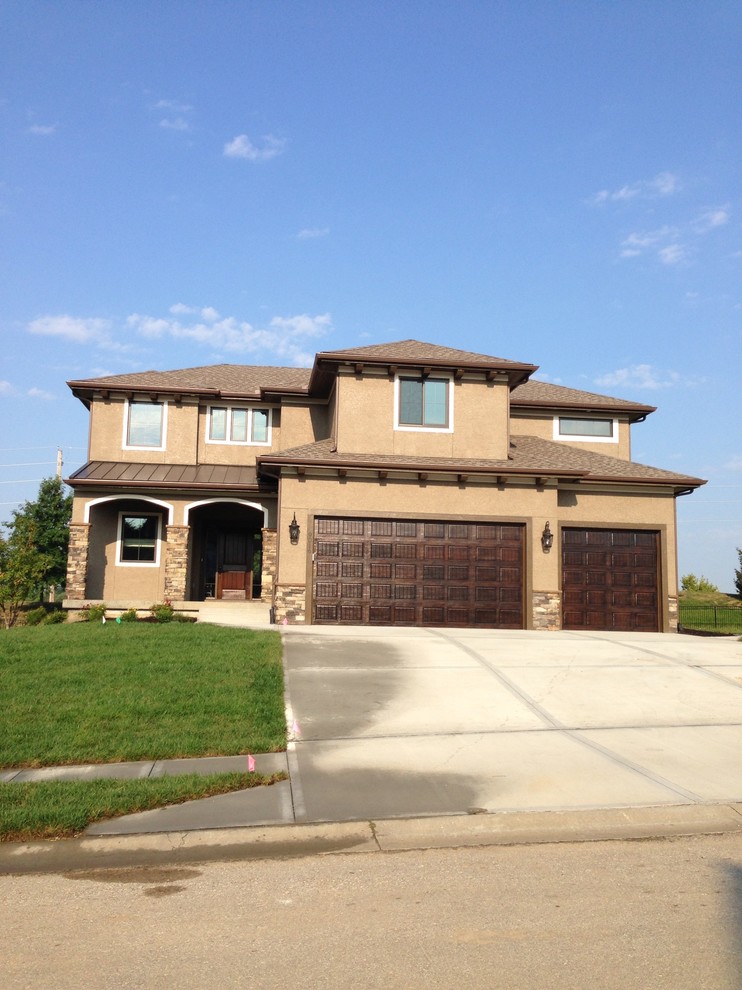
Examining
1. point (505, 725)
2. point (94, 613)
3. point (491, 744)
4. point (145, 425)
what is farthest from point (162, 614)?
point (491, 744)

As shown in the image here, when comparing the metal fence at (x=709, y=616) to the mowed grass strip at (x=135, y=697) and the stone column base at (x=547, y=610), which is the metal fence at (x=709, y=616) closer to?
the stone column base at (x=547, y=610)

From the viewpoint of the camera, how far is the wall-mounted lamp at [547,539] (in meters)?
19.3

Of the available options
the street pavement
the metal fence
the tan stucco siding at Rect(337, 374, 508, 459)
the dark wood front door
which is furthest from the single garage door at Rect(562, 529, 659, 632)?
the dark wood front door

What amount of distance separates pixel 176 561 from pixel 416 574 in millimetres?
7706

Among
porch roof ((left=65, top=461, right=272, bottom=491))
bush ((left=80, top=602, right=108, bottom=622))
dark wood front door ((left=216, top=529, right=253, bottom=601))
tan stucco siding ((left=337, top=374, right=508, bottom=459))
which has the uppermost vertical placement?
tan stucco siding ((left=337, top=374, right=508, bottom=459))

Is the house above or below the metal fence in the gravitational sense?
above

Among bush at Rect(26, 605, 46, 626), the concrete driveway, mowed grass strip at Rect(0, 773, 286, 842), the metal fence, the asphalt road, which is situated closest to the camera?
the asphalt road

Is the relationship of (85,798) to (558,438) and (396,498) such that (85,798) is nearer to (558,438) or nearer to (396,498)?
(396,498)

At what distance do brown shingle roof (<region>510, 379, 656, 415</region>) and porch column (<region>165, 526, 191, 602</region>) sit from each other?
404 inches

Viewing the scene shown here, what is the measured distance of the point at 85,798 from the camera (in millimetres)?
6832

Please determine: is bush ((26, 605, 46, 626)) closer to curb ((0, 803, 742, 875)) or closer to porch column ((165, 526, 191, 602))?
porch column ((165, 526, 191, 602))

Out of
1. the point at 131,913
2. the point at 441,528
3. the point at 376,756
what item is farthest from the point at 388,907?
the point at 441,528

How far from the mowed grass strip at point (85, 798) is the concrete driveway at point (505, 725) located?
80 cm

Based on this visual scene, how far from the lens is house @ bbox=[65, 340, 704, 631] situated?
18859mm
